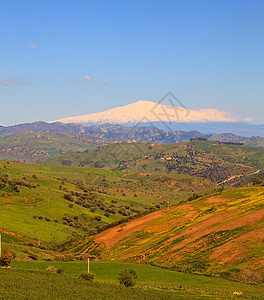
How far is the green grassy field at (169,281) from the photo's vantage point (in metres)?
50.1

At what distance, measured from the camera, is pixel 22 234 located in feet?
333

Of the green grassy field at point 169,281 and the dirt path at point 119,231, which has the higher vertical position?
the green grassy field at point 169,281

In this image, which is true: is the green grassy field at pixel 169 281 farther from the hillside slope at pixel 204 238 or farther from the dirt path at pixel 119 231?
the dirt path at pixel 119 231

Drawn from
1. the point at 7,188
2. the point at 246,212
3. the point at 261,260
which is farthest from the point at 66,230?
the point at 261,260

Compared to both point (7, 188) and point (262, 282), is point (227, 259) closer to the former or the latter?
point (262, 282)

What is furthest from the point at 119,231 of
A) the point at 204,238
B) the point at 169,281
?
the point at 169,281

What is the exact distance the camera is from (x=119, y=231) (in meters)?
112

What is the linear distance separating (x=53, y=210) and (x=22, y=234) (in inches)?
1765

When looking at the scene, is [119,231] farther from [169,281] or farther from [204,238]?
[169,281]

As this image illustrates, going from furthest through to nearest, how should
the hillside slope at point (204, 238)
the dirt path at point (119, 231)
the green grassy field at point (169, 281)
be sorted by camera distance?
the dirt path at point (119, 231)
the hillside slope at point (204, 238)
the green grassy field at point (169, 281)

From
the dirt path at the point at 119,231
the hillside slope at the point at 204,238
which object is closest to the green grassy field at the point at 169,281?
the hillside slope at the point at 204,238

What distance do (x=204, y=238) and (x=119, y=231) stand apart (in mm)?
37033

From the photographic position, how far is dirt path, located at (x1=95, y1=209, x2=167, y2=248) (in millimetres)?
103950

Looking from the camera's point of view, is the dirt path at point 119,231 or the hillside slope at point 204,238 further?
the dirt path at point 119,231
